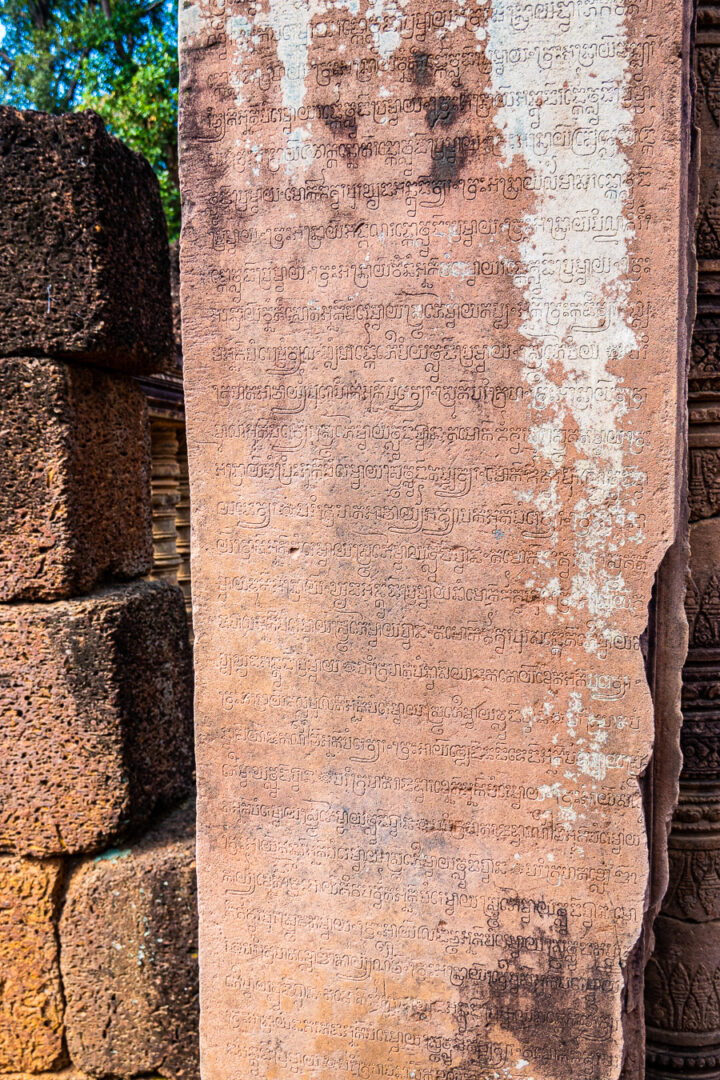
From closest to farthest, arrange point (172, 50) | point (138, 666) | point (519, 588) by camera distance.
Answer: point (519, 588)
point (138, 666)
point (172, 50)

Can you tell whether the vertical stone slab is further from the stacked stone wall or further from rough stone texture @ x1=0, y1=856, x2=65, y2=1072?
rough stone texture @ x1=0, y1=856, x2=65, y2=1072

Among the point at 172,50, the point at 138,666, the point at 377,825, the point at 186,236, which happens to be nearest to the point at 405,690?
the point at 377,825

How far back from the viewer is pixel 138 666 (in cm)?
232

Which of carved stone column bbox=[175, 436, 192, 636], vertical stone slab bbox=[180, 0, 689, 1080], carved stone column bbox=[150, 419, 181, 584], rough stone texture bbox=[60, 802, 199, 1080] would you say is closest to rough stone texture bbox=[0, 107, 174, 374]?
vertical stone slab bbox=[180, 0, 689, 1080]

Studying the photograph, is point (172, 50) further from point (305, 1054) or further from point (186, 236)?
point (305, 1054)

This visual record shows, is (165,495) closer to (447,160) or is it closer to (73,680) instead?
(73,680)

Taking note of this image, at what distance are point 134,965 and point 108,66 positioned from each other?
44.2ft

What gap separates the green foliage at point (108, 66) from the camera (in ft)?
32.2

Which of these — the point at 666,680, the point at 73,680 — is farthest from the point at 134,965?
the point at 666,680

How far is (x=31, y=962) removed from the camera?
2.27 m

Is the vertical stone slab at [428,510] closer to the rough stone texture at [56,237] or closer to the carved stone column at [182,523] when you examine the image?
the rough stone texture at [56,237]

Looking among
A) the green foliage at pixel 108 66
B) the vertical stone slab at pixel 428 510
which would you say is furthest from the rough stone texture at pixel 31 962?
the green foliage at pixel 108 66

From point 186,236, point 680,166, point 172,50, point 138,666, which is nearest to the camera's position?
point 680,166

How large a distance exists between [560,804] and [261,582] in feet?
2.86
